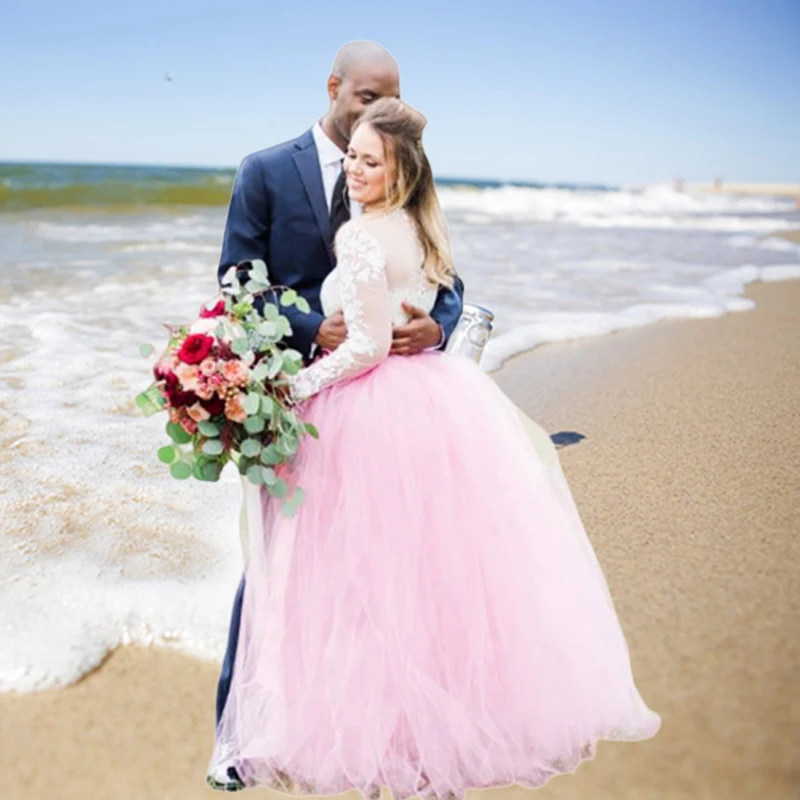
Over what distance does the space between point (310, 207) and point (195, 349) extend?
689 millimetres

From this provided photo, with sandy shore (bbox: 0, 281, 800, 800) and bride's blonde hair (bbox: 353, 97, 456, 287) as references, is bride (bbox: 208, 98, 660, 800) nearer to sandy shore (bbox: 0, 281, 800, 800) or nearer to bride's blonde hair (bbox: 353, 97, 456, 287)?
bride's blonde hair (bbox: 353, 97, 456, 287)

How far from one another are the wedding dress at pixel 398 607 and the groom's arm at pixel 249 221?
0.30 meters

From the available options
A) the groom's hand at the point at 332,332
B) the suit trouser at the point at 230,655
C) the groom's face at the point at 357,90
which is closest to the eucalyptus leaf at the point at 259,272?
the groom's hand at the point at 332,332

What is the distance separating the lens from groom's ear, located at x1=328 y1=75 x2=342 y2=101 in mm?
2471

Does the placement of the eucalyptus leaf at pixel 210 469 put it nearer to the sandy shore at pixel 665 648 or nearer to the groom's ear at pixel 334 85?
the sandy shore at pixel 665 648

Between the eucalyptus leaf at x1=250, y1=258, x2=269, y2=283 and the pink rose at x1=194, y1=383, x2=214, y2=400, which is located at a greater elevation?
the eucalyptus leaf at x1=250, y1=258, x2=269, y2=283

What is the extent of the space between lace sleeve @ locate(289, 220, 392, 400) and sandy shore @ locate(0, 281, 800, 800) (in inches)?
47.3

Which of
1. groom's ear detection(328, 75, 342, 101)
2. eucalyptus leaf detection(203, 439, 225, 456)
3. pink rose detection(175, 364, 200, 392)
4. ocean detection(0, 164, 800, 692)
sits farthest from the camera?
ocean detection(0, 164, 800, 692)

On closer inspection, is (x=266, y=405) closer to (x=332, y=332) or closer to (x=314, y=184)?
(x=332, y=332)

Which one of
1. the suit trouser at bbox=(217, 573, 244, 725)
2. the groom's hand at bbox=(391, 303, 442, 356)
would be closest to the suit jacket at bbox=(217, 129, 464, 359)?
the groom's hand at bbox=(391, 303, 442, 356)

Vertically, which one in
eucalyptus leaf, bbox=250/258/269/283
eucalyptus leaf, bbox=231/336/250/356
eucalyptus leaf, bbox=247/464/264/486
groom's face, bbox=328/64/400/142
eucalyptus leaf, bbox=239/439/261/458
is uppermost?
groom's face, bbox=328/64/400/142

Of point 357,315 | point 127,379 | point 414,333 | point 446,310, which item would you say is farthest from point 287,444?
point 127,379

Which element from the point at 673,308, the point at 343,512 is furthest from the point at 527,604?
the point at 673,308

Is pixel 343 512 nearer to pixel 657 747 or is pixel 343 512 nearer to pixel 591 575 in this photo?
pixel 591 575
